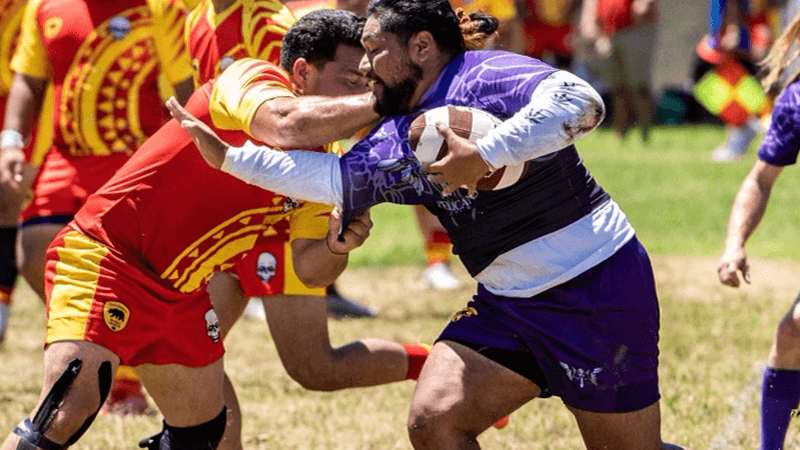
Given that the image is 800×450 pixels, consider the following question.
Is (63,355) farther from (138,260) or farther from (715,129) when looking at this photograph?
(715,129)

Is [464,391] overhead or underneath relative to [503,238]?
underneath

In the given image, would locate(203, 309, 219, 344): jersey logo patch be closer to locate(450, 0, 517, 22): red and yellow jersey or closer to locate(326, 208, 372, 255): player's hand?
locate(326, 208, 372, 255): player's hand

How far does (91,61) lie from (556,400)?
8.72ft

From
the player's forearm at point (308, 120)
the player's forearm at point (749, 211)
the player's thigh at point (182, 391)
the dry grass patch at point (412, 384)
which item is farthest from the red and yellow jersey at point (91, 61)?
the player's forearm at point (749, 211)

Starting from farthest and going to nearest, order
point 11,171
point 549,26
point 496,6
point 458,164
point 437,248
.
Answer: point 549,26 < point 496,6 < point 437,248 < point 11,171 < point 458,164

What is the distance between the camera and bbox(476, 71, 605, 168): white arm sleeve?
3072 millimetres

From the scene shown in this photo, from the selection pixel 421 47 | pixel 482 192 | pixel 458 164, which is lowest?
pixel 482 192

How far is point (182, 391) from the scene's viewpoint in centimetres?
384

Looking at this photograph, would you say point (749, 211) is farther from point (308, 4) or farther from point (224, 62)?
point (308, 4)

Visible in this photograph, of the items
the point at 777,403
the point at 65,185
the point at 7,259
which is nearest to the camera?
the point at 777,403

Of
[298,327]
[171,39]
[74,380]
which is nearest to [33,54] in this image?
[171,39]

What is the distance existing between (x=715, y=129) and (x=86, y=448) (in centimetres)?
1448

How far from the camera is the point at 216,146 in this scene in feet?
10.9

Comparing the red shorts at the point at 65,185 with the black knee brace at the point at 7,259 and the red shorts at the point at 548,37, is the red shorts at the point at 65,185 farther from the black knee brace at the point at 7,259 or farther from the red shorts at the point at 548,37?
the red shorts at the point at 548,37
